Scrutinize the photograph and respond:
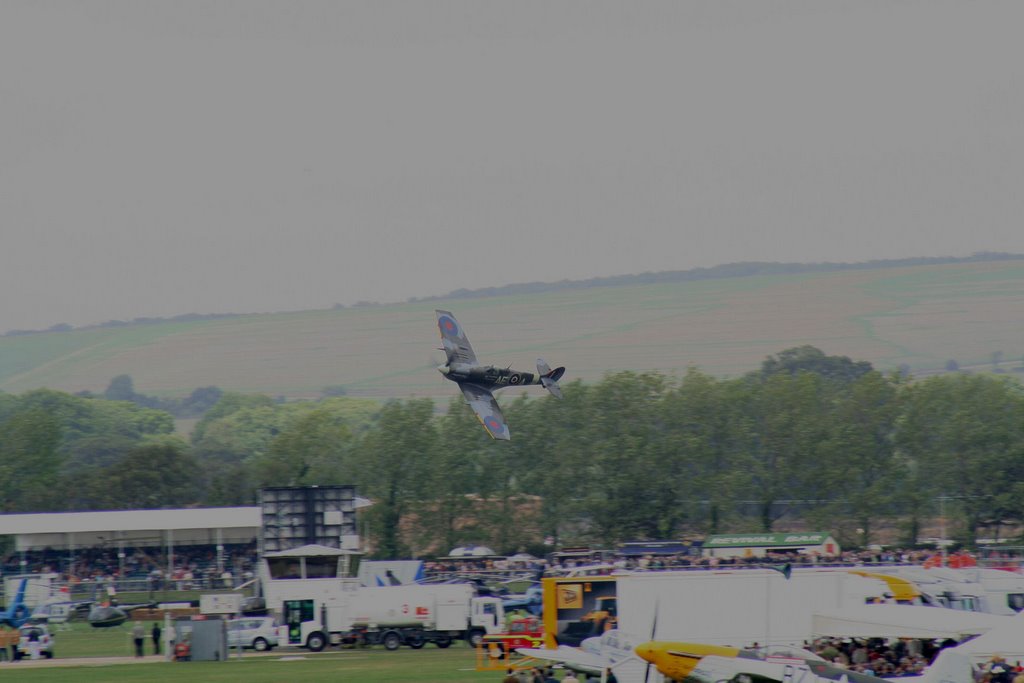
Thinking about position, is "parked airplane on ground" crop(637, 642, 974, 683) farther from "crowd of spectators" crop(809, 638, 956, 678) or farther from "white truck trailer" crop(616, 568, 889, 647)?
"white truck trailer" crop(616, 568, 889, 647)

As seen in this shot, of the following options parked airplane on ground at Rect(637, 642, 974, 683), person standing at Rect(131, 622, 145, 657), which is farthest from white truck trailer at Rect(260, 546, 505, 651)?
parked airplane on ground at Rect(637, 642, 974, 683)

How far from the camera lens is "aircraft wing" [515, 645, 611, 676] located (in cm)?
2558

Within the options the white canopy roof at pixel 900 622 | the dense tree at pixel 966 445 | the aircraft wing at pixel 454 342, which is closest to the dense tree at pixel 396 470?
the dense tree at pixel 966 445

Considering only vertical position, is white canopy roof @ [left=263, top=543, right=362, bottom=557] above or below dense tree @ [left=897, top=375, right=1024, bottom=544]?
below

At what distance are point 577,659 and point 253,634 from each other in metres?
15.0

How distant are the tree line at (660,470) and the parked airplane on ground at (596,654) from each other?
45354mm

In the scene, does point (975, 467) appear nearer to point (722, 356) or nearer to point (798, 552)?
point (798, 552)

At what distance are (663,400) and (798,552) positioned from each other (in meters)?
23.6

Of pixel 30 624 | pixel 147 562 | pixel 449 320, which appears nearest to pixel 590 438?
pixel 147 562

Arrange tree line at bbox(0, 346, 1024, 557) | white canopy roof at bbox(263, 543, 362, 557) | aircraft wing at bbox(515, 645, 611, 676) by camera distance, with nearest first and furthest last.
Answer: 1. aircraft wing at bbox(515, 645, 611, 676)
2. white canopy roof at bbox(263, 543, 362, 557)
3. tree line at bbox(0, 346, 1024, 557)

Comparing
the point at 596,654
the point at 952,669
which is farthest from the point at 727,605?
the point at 952,669

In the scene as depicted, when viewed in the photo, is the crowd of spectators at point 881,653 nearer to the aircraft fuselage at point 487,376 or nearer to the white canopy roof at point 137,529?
the aircraft fuselage at point 487,376

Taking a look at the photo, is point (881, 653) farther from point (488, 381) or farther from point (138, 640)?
point (138, 640)

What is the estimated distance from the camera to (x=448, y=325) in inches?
1848
